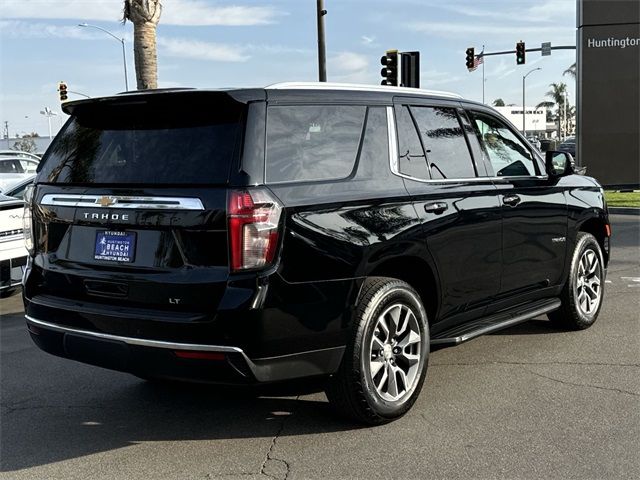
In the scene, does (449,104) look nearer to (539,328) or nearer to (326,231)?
(326,231)

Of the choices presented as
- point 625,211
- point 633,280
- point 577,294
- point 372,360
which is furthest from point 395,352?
point 625,211

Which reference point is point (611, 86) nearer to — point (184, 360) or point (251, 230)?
point (251, 230)

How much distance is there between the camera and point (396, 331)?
172 inches

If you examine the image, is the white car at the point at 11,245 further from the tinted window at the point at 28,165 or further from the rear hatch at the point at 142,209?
the tinted window at the point at 28,165

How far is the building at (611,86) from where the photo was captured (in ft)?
75.6

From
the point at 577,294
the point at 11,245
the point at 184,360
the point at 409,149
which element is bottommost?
the point at 577,294

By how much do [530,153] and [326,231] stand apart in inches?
107

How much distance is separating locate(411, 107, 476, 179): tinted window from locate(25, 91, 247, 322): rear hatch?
5.09ft

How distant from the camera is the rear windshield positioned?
379 centimetres

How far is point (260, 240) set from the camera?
3641 mm

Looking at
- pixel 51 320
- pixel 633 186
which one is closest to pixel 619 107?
pixel 633 186

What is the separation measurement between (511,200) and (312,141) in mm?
1952

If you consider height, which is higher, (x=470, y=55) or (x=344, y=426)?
(x=470, y=55)

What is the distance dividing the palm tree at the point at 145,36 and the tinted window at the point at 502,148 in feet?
32.8
